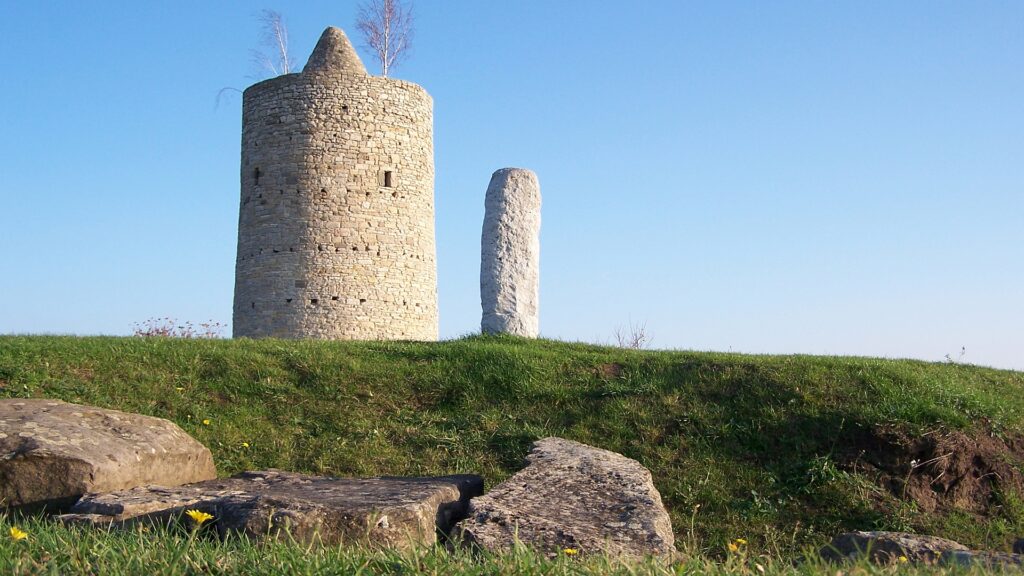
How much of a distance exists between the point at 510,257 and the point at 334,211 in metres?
4.81

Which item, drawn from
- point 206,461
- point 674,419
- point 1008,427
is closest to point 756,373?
point 674,419

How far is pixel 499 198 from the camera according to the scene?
16406mm

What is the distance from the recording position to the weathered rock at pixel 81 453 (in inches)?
286

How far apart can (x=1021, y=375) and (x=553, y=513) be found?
10.1 meters

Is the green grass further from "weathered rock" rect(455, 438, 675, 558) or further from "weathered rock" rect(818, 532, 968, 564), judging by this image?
"weathered rock" rect(818, 532, 968, 564)

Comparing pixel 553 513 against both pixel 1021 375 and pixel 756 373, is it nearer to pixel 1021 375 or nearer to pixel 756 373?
pixel 756 373

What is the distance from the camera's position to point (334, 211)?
19.3 metres

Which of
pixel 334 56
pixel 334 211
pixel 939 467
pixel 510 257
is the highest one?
pixel 334 56

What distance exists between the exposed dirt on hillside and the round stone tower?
11.5 meters

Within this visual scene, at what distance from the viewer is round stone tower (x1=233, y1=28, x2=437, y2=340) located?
19.1m

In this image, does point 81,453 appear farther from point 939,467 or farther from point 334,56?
point 334,56

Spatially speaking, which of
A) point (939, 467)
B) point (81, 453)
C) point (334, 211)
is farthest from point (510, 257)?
point (81, 453)

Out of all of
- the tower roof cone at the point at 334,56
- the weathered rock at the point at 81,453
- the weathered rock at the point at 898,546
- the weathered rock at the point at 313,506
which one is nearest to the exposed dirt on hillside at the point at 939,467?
the weathered rock at the point at 898,546

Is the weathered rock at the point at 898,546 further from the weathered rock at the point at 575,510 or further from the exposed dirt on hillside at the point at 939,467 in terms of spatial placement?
the exposed dirt on hillside at the point at 939,467
